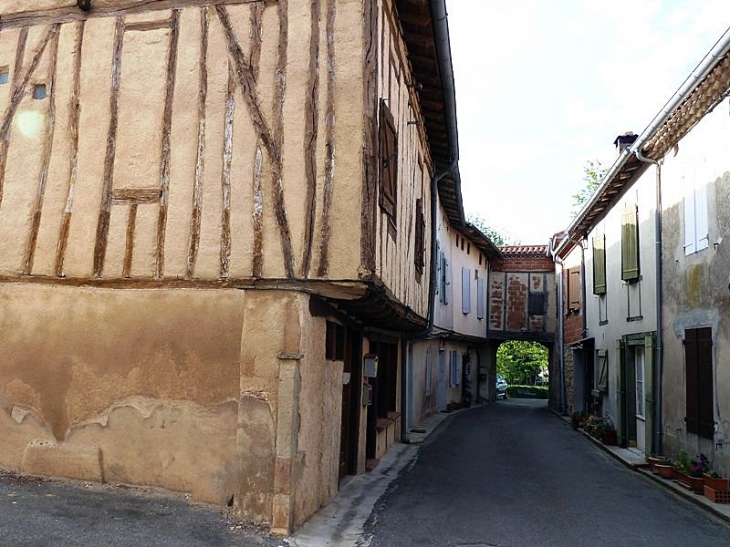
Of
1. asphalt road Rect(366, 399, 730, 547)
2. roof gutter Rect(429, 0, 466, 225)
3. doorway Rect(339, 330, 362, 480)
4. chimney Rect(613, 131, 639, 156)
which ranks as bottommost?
asphalt road Rect(366, 399, 730, 547)

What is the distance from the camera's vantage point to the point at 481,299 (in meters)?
22.4

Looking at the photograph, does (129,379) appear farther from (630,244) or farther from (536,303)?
(536,303)

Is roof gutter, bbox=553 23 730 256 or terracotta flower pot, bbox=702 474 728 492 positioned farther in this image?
terracotta flower pot, bbox=702 474 728 492

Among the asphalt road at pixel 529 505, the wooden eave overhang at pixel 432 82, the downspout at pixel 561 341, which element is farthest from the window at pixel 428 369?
the downspout at pixel 561 341

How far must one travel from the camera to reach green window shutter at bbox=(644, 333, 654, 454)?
10367 mm

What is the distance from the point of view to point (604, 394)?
46.3 ft

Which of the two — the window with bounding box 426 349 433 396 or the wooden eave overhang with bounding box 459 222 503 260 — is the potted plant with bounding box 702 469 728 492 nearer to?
the window with bounding box 426 349 433 396

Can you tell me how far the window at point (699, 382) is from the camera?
27.1 feet

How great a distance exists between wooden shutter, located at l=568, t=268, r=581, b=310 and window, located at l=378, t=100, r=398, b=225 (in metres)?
11.9

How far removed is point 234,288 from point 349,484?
3.14 m

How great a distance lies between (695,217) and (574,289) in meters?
10.1

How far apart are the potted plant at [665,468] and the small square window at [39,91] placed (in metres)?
8.96

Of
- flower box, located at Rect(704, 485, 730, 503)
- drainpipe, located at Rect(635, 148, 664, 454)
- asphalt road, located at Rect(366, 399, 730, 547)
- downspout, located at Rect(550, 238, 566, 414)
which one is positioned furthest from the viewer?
downspout, located at Rect(550, 238, 566, 414)

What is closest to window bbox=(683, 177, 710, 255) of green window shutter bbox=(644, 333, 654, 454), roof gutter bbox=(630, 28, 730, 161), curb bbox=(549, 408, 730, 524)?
roof gutter bbox=(630, 28, 730, 161)
